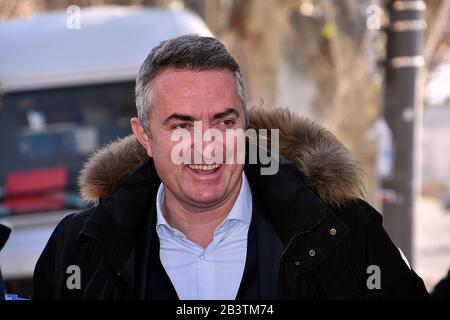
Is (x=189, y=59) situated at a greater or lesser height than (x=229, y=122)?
greater

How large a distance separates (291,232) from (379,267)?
0.29 m

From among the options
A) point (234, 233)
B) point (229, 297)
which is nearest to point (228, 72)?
point (234, 233)

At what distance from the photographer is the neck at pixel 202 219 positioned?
288 cm

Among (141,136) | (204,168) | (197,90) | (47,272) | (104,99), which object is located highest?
(104,99)

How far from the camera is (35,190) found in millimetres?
6605

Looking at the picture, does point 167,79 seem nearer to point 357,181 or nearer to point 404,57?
point 357,181

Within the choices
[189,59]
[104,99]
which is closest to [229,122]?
[189,59]

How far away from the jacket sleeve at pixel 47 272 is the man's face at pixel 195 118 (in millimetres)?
445

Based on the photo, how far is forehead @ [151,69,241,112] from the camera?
8.88 ft

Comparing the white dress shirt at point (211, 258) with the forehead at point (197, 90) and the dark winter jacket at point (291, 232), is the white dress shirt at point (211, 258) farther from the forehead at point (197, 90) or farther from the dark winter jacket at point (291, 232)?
the forehead at point (197, 90)

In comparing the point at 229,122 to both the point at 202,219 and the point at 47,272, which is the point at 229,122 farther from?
the point at 47,272

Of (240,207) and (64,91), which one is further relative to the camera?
(64,91)

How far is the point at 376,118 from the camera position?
8.66m

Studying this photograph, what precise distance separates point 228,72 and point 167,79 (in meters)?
0.19
